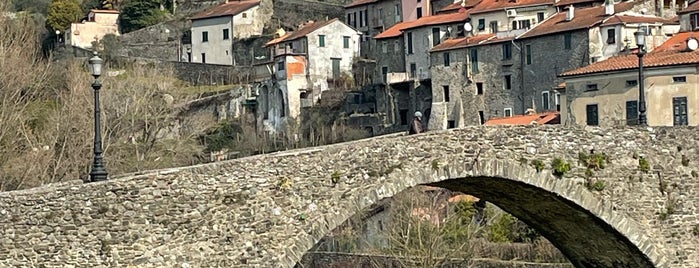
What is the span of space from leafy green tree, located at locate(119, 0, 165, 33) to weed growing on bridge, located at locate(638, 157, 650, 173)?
85411mm

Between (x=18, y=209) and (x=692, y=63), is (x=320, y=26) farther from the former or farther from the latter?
(x=18, y=209)

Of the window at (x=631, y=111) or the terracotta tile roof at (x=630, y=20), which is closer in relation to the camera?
the window at (x=631, y=111)

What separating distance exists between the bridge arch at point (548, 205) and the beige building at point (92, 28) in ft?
253

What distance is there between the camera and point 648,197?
28.9 metres

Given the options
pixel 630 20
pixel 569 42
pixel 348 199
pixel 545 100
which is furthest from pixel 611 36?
pixel 348 199

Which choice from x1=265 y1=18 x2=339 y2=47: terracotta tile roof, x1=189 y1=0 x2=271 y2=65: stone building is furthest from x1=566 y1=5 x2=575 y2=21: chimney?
x1=189 y1=0 x2=271 y2=65: stone building

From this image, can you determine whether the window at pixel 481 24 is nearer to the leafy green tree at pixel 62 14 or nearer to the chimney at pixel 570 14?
the chimney at pixel 570 14

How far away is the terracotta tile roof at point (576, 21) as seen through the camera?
70688 millimetres

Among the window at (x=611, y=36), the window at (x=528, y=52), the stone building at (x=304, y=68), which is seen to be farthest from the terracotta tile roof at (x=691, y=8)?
the stone building at (x=304, y=68)

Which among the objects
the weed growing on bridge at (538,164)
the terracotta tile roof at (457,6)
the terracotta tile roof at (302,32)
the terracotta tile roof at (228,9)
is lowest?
the weed growing on bridge at (538,164)

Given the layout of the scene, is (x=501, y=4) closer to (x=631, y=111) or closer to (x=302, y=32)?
(x=302, y=32)

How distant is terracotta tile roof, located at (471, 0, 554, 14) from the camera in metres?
78.2

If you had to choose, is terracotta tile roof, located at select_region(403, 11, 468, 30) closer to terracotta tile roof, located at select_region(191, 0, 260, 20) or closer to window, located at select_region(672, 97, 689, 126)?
terracotta tile roof, located at select_region(191, 0, 260, 20)

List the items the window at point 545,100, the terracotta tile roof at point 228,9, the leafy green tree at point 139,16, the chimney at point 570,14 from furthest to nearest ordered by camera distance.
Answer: the leafy green tree at point 139,16
the terracotta tile roof at point 228,9
the window at point 545,100
the chimney at point 570,14
